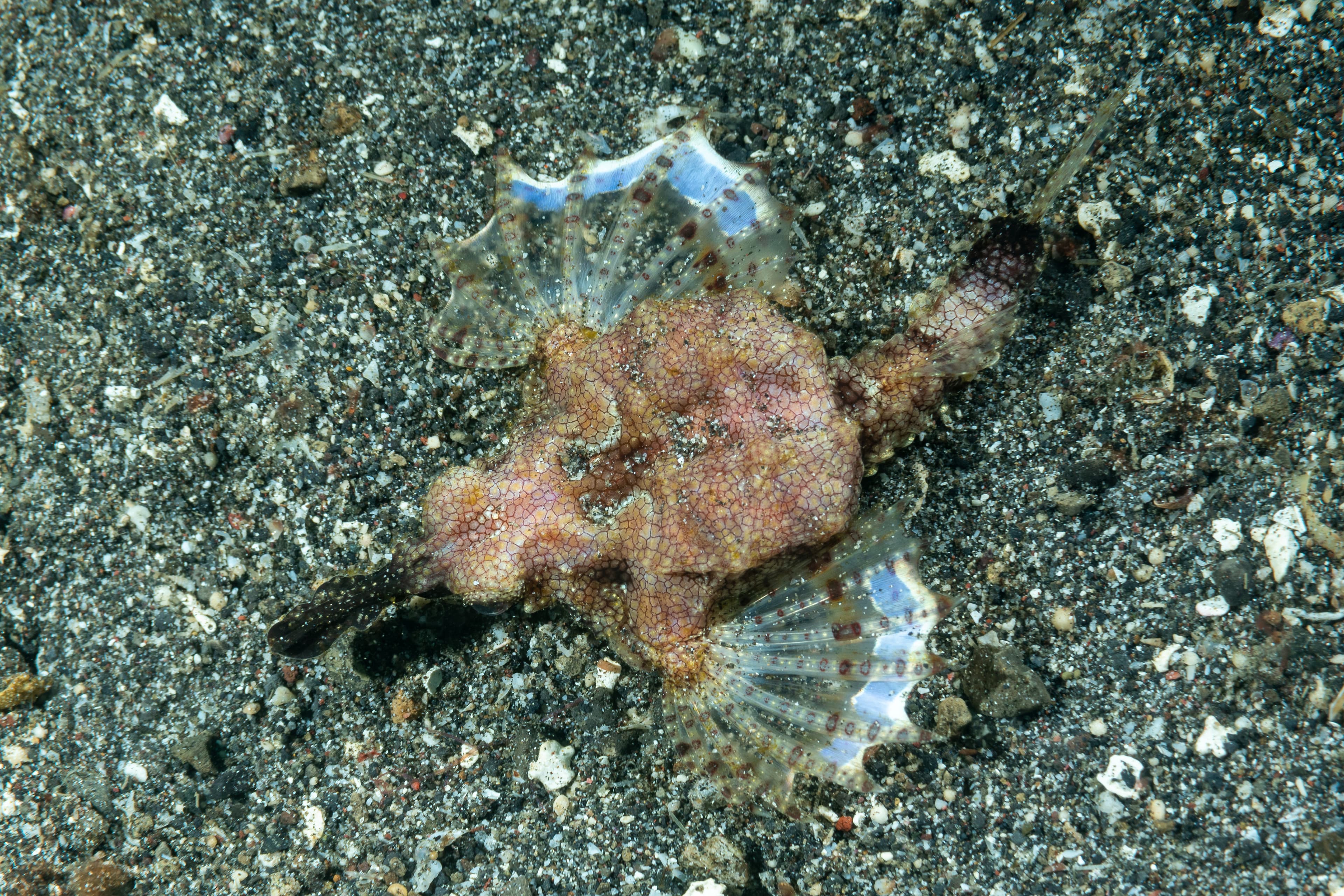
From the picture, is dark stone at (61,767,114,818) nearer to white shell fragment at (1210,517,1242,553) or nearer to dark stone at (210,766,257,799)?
dark stone at (210,766,257,799)

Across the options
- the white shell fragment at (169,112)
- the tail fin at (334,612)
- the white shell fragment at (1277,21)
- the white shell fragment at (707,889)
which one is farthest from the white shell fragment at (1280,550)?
the white shell fragment at (169,112)

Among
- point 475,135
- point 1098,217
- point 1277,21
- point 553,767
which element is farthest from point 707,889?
point 1277,21

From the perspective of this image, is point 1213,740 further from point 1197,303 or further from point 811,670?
point 1197,303

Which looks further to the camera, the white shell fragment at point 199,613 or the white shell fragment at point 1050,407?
the white shell fragment at point 199,613

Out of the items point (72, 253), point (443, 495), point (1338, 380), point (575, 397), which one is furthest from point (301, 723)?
point (1338, 380)

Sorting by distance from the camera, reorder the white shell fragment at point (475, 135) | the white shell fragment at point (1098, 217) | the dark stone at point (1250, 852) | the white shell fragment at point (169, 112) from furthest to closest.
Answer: the white shell fragment at point (169, 112) < the white shell fragment at point (475, 135) < the white shell fragment at point (1098, 217) < the dark stone at point (1250, 852)

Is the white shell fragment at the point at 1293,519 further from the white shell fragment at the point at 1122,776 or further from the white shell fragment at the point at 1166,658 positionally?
the white shell fragment at the point at 1122,776

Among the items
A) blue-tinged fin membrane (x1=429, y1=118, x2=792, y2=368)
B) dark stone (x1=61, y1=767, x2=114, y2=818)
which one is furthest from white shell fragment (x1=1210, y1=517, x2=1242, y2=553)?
dark stone (x1=61, y1=767, x2=114, y2=818)
